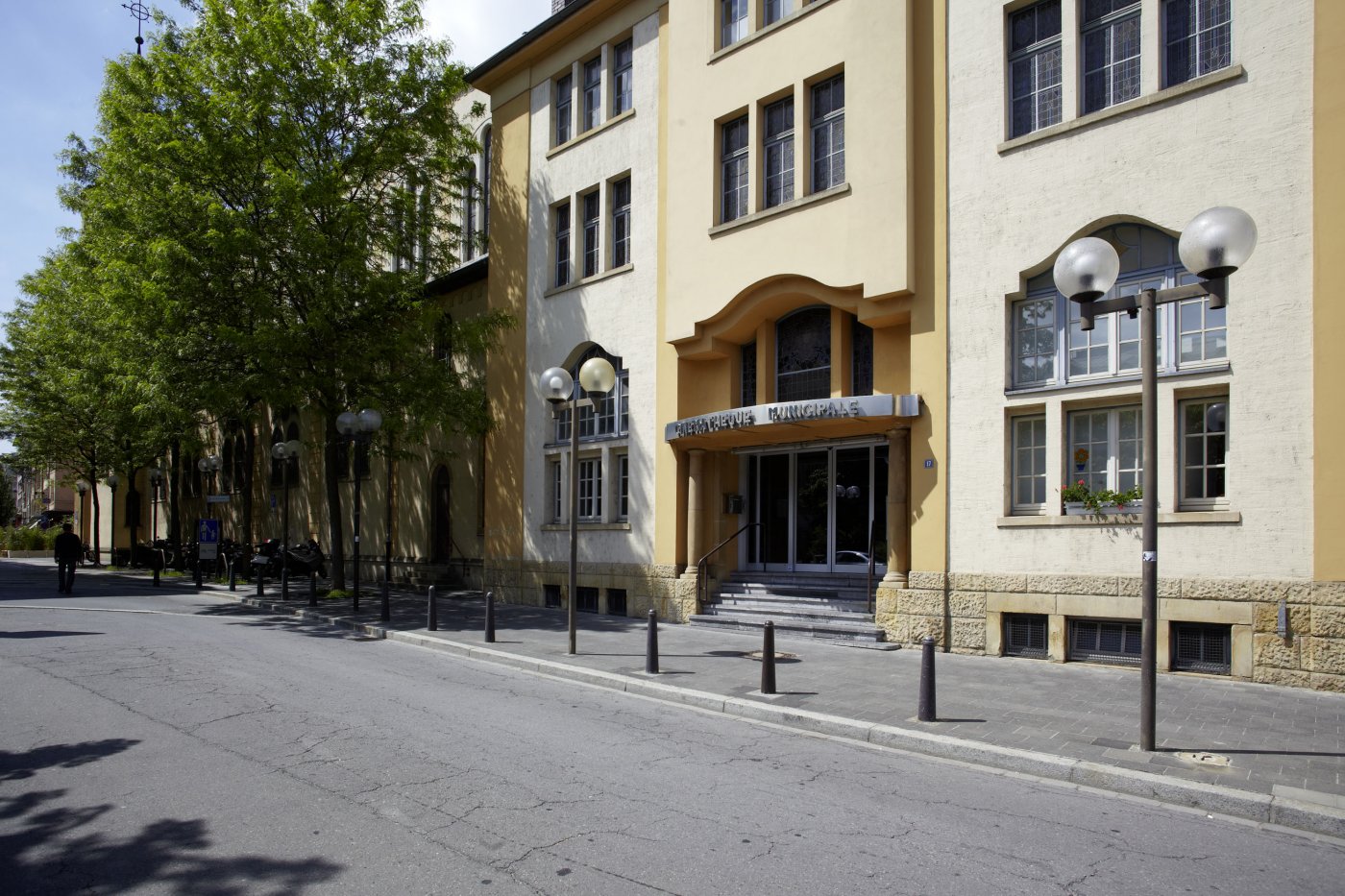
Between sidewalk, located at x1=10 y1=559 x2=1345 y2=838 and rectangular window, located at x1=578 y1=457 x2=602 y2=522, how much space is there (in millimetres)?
4720

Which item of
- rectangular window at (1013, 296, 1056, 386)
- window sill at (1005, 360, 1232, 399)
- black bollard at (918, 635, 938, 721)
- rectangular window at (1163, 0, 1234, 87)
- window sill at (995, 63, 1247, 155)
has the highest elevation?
rectangular window at (1163, 0, 1234, 87)

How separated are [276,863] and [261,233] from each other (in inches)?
647

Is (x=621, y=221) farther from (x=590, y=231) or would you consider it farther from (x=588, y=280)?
(x=588, y=280)

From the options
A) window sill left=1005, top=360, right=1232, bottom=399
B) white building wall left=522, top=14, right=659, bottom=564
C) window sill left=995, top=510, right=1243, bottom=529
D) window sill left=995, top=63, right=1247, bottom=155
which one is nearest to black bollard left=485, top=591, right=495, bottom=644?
white building wall left=522, top=14, right=659, bottom=564

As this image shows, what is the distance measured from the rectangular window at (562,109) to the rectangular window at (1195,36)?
1269cm

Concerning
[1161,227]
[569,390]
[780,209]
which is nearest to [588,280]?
[780,209]

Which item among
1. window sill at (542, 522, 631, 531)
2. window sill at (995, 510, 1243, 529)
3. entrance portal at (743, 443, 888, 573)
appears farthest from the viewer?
window sill at (542, 522, 631, 531)

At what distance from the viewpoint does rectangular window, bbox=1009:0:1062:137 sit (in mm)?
12508

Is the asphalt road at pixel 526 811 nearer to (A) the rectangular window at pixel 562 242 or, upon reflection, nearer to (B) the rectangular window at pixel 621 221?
(B) the rectangular window at pixel 621 221

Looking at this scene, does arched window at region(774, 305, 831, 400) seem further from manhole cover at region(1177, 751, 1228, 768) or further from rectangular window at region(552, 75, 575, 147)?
manhole cover at region(1177, 751, 1228, 768)

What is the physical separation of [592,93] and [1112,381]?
13.2 m

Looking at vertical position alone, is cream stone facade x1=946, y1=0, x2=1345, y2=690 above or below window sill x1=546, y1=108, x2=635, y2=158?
below

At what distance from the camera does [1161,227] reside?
441 inches

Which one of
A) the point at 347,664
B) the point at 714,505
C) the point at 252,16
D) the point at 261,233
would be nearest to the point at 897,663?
the point at 714,505
